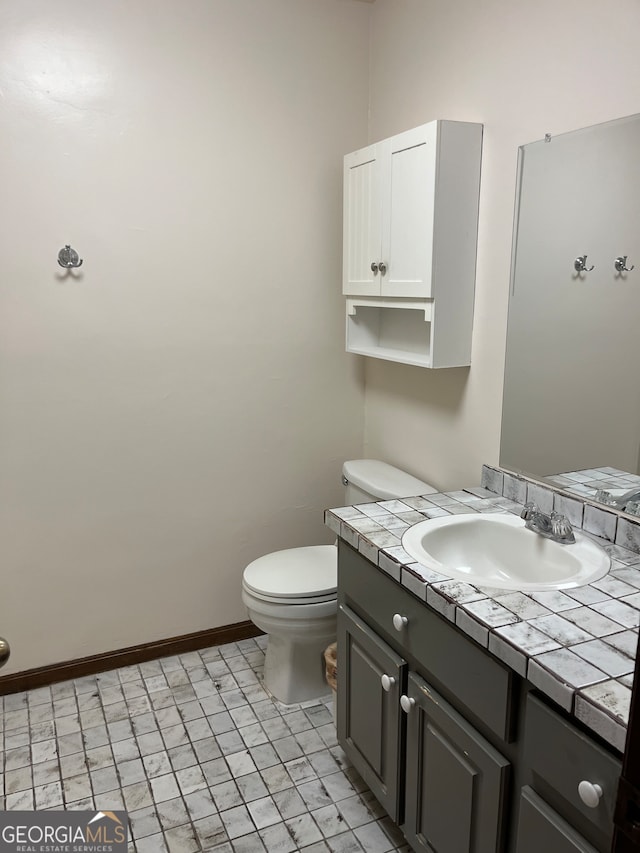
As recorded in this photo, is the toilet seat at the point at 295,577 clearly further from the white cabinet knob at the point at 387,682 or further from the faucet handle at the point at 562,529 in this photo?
the faucet handle at the point at 562,529

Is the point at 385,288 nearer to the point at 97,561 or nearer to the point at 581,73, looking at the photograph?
the point at 581,73

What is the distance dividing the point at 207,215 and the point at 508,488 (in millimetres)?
1432

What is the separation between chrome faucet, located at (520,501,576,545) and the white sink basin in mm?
14

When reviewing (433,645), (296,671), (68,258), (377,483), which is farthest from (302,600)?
(68,258)

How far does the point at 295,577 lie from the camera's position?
2.30 meters

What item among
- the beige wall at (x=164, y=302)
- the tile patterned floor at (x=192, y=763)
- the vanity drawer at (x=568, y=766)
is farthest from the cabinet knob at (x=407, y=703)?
the beige wall at (x=164, y=302)

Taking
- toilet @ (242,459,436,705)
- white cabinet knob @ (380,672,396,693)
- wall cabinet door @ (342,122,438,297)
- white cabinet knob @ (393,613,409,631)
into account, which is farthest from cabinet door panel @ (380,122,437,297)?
white cabinet knob @ (380,672,396,693)

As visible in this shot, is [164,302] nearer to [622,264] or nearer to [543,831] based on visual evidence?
[622,264]

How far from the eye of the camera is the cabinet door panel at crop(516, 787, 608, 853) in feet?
3.53

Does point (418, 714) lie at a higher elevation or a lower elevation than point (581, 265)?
lower

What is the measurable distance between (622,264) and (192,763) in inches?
74.3

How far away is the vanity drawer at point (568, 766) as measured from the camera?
1004 millimetres

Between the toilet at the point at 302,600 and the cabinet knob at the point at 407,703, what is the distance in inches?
26.9

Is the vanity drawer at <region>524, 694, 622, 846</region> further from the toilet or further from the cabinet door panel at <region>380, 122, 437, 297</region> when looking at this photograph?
the cabinet door panel at <region>380, 122, 437, 297</region>
